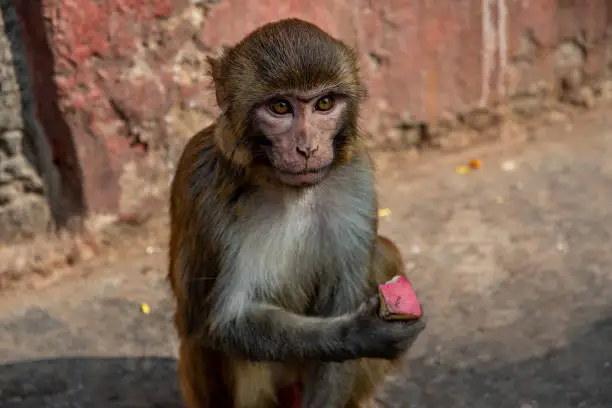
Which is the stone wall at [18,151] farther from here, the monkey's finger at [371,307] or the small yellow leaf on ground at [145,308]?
the monkey's finger at [371,307]

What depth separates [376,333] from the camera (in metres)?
3.20

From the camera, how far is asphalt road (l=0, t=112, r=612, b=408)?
4219mm

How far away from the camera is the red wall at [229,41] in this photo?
4887 mm

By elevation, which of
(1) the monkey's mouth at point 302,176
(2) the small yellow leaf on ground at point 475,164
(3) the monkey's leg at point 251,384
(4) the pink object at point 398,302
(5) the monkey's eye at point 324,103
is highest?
(5) the monkey's eye at point 324,103

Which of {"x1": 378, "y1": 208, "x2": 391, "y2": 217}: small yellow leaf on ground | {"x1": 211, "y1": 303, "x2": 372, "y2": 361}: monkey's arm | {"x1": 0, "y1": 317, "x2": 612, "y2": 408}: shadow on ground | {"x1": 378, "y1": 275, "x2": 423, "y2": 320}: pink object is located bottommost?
{"x1": 0, "y1": 317, "x2": 612, "y2": 408}: shadow on ground

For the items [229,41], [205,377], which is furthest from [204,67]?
[205,377]

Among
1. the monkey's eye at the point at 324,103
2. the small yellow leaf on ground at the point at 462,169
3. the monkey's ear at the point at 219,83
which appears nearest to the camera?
the monkey's eye at the point at 324,103

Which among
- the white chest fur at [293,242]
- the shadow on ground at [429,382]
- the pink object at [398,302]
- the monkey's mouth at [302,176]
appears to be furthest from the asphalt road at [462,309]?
the monkey's mouth at [302,176]

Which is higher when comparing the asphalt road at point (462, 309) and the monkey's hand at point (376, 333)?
the monkey's hand at point (376, 333)

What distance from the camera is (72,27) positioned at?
4.81 meters

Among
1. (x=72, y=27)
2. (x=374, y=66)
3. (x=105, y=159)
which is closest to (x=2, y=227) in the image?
(x=105, y=159)

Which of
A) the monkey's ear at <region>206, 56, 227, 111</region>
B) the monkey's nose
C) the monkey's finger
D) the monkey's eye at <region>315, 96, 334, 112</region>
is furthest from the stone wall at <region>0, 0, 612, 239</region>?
the monkey's finger

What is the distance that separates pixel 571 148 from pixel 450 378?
2369 millimetres

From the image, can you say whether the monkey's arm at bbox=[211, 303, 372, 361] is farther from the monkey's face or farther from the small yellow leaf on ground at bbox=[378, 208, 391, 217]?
the small yellow leaf on ground at bbox=[378, 208, 391, 217]
